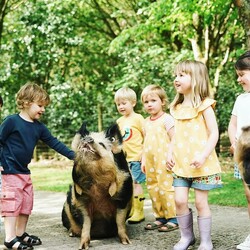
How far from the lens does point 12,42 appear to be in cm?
1591

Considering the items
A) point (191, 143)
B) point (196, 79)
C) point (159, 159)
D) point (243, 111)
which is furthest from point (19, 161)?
point (243, 111)

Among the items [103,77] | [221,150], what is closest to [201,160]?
[221,150]

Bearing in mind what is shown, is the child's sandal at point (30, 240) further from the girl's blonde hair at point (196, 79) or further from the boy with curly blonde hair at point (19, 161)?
the girl's blonde hair at point (196, 79)

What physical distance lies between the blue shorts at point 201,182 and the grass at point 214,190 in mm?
2618

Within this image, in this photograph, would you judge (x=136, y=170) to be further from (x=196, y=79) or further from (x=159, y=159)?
(x=196, y=79)

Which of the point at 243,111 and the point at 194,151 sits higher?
the point at 243,111

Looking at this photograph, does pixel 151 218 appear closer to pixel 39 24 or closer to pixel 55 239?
pixel 55 239

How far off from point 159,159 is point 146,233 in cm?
83

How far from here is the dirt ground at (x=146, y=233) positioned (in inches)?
181

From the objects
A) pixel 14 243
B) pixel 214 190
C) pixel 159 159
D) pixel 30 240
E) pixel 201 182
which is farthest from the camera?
pixel 214 190

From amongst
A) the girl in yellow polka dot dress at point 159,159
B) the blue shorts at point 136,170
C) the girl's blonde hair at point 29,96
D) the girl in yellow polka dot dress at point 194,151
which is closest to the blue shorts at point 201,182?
the girl in yellow polka dot dress at point 194,151

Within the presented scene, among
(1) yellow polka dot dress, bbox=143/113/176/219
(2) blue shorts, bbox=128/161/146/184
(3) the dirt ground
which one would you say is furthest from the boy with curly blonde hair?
(2) blue shorts, bbox=128/161/146/184

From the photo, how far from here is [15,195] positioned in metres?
4.62

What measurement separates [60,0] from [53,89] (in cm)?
Answer: 303
